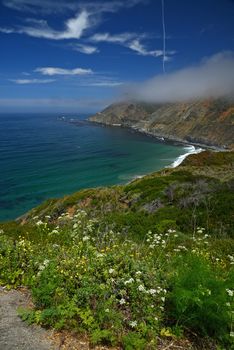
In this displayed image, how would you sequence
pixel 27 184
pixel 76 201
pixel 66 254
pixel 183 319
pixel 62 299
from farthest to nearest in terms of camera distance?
pixel 27 184 < pixel 76 201 < pixel 66 254 < pixel 62 299 < pixel 183 319

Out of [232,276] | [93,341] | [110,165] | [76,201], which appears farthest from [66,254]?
[110,165]

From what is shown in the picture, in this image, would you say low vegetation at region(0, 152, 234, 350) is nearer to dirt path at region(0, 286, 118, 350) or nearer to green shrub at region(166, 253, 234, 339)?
green shrub at region(166, 253, 234, 339)

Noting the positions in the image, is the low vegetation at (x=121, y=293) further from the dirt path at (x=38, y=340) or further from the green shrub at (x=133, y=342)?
the dirt path at (x=38, y=340)

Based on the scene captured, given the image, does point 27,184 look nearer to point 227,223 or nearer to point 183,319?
point 227,223

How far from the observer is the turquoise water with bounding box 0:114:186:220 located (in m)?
60.6

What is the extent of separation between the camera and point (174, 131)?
577 feet

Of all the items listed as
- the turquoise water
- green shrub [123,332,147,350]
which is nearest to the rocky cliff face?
the turquoise water

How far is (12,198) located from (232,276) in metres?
54.8

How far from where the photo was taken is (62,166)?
286 feet

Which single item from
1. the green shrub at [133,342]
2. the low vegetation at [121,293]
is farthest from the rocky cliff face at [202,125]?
the green shrub at [133,342]

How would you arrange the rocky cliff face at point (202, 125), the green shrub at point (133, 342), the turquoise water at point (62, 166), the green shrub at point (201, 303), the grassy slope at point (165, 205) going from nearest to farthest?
the green shrub at point (133, 342) < the green shrub at point (201, 303) < the grassy slope at point (165, 205) < the turquoise water at point (62, 166) < the rocky cliff face at point (202, 125)

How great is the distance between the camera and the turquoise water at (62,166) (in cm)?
6060

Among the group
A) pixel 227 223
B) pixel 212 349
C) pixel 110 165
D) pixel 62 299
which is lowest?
pixel 110 165

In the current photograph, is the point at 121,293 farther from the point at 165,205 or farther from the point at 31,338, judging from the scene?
the point at 165,205
